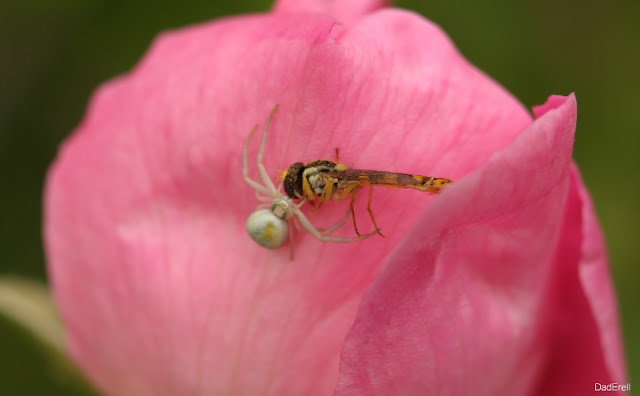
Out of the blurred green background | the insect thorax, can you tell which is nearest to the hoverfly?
the insect thorax

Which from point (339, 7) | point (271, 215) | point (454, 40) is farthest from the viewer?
point (454, 40)

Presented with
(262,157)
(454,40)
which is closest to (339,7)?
(262,157)

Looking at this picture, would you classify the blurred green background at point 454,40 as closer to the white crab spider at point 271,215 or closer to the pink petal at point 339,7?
the pink petal at point 339,7

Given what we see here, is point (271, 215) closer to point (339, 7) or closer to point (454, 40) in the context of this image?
point (339, 7)

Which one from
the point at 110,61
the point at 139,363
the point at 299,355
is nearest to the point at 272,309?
the point at 299,355

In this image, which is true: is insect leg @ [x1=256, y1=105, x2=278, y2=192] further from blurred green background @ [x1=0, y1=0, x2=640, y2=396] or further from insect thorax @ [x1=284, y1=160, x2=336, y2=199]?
blurred green background @ [x1=0, y1=0, x2=640, y2=396]

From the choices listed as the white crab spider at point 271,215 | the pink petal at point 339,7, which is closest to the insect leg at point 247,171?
the white crab spider at point 271,215
